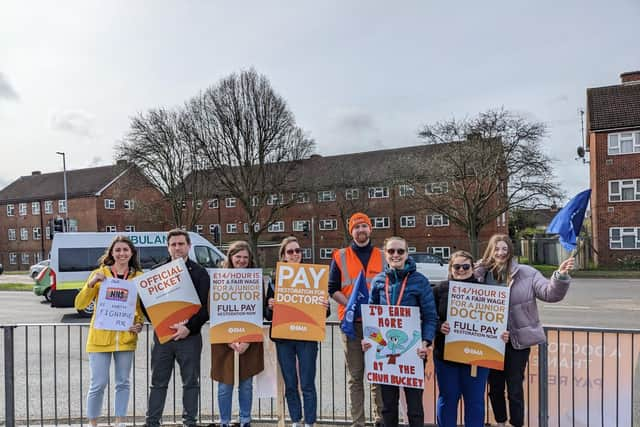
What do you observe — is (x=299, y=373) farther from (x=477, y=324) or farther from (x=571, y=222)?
(x=571, y=222)

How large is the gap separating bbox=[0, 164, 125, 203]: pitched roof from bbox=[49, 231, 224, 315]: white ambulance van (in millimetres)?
43207

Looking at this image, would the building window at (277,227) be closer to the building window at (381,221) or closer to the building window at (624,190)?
the building window at (381,221)

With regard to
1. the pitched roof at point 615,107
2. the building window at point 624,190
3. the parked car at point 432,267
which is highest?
the pitched roof at point 615,107

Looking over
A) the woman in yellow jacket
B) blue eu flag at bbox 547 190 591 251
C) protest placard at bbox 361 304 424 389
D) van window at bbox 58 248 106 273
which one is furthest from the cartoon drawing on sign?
van window at bbox 58 248 106 273

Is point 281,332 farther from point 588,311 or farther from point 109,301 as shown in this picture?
point 588,311

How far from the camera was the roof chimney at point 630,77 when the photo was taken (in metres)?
39.2

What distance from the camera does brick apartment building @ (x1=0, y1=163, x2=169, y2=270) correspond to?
188 feet

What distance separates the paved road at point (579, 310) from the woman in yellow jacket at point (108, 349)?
9.14m

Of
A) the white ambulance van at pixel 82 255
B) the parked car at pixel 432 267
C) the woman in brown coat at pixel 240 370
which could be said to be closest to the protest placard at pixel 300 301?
→ the woman in brown coat at pixel 240 370

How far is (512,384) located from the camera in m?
4.61

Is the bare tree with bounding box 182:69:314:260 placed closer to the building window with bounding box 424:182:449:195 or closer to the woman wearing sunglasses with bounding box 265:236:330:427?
the building window with bounding box 424:182:449:195

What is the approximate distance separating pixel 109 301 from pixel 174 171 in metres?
35.0

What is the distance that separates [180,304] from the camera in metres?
4.94

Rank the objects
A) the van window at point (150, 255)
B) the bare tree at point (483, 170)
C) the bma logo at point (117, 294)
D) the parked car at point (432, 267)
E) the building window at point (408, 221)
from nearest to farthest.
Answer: the bma logo at point (117, 294) < the van window at point (150, 255) < the parked car at point (432, 267) < the bare tree at point (483, 170) < the building window at point (408, 221)
